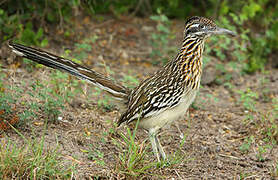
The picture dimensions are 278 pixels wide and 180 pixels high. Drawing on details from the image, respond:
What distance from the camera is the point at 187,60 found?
196 inches

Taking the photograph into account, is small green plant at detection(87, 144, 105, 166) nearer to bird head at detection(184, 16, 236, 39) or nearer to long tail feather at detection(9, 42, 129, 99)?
long tail feather at detection(9, 42, 129, 99)

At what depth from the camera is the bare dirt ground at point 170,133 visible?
15.6ft

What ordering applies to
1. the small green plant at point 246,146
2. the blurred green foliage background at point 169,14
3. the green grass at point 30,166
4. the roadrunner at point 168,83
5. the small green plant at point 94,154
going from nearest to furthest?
the green grass at point 30,166 < the small green plant at point 94,154 < the roadrunner at point 168,83 < the small green plant at point 246,146 < the blurred green foliage background at point 169,14

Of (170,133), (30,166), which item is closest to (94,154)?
(30,166)

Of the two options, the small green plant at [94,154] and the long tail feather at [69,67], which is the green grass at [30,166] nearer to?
the small green plant at [94,154]

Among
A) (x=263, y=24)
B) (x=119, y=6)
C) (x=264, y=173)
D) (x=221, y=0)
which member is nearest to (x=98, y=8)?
(x=119, y=6)

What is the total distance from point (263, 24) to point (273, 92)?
2018mm

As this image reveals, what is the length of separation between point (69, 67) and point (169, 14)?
4983mm

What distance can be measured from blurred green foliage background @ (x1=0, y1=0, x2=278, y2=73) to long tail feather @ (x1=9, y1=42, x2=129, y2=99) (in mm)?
1484

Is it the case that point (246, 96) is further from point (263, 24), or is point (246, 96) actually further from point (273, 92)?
point (263, 24)

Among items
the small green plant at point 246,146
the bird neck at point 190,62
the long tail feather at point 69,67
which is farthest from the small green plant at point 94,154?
the small green plant at point 246,146

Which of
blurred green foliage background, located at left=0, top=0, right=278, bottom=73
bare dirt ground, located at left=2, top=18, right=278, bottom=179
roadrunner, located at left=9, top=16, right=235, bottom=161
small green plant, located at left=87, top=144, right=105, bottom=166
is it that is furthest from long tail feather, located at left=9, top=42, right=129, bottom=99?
blurred green foliage background, located at left=0, top=0, right=278, bottom=73

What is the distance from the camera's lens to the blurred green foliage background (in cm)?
727

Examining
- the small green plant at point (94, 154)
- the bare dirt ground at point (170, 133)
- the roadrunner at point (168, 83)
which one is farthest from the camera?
the roadrunner at point (168, 83)
